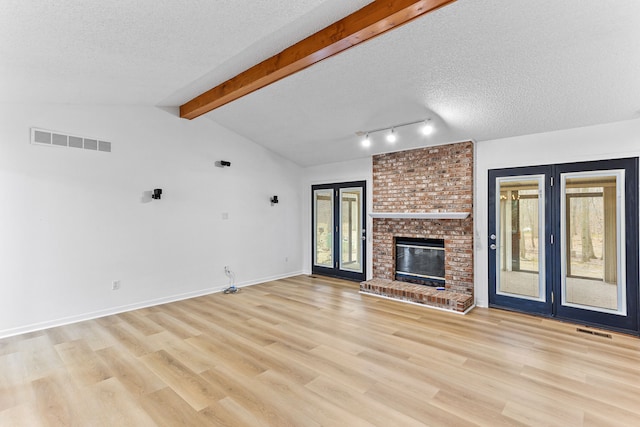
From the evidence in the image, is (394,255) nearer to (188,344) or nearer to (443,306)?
(443,306)

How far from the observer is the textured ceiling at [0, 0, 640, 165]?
2398 mm

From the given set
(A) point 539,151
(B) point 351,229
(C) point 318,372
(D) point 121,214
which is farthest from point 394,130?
(D) point 121,214

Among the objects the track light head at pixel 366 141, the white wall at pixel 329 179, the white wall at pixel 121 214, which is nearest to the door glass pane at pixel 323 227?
the white wall at pixel 329 179

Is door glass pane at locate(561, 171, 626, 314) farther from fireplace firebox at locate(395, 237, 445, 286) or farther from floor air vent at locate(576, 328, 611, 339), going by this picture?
fireplace firebox at locate(395, 237, 445, 286)

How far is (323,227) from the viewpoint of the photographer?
720 centimetres

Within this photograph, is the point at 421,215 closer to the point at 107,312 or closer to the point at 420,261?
the point at 420,261

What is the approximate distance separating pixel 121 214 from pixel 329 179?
158 inches

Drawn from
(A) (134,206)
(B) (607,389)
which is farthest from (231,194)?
(B) (607,389)

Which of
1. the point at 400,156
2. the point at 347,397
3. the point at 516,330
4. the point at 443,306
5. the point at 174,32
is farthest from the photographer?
the point at 400,156

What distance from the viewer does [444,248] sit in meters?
5.25

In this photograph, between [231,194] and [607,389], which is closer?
[607,389]

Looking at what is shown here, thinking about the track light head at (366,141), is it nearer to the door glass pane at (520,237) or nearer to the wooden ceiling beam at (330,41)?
the wooden ceiling beam at (330,41)

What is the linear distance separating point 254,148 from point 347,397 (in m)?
5.06

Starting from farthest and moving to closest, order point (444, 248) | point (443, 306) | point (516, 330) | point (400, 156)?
point (400, 156)
point (444, 248)
point (443, 306)
point (516, 330)
